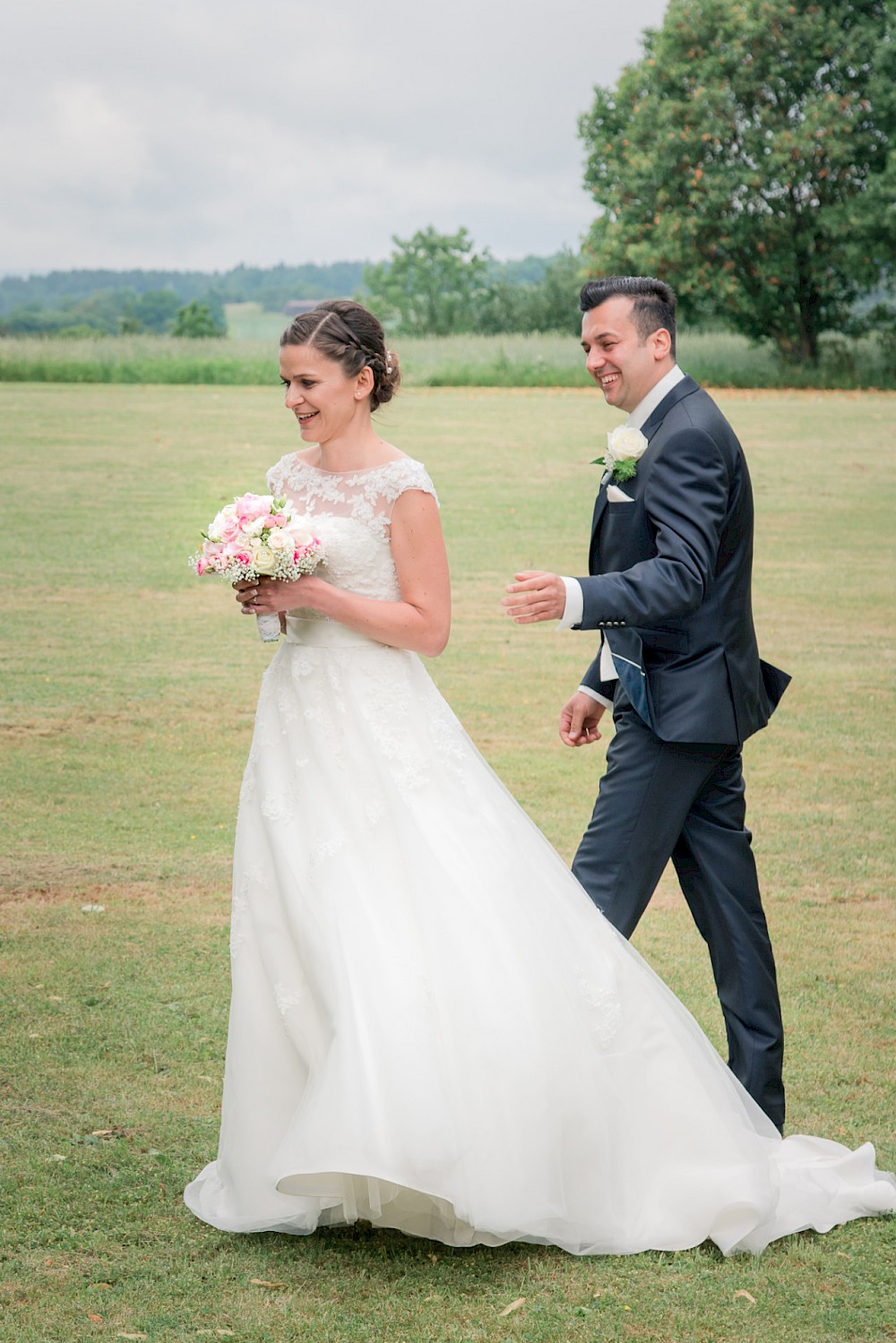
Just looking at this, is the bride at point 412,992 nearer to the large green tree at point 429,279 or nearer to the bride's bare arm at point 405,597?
the bride's bare arm at point 405,597

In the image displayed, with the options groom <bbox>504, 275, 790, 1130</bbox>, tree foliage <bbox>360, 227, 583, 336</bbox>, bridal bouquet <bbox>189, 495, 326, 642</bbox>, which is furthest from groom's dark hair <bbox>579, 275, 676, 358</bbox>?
tree foliage <bbox>360, 227, 583, 336</bbox>

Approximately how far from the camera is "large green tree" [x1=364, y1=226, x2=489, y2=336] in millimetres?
66438

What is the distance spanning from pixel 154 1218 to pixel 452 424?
24154 mm

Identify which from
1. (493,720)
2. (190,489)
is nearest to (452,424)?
(190,489)

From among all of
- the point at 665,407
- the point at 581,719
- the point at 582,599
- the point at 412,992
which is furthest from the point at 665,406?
the point at 412,992

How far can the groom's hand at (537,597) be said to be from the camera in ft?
11.8

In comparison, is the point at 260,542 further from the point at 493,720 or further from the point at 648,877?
the point at 493,720

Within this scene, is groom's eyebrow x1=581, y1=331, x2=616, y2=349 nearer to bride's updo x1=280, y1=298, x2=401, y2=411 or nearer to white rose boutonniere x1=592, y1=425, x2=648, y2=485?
white rose boutonniere x1=592, y1=425, x2=648, y2=485

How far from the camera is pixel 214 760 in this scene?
878cm

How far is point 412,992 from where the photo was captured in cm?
351

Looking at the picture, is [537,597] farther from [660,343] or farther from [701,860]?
[701,860]

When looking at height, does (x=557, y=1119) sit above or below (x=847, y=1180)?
above

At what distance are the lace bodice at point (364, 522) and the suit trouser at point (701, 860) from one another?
780 mm

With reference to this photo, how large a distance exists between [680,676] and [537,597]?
59cm
